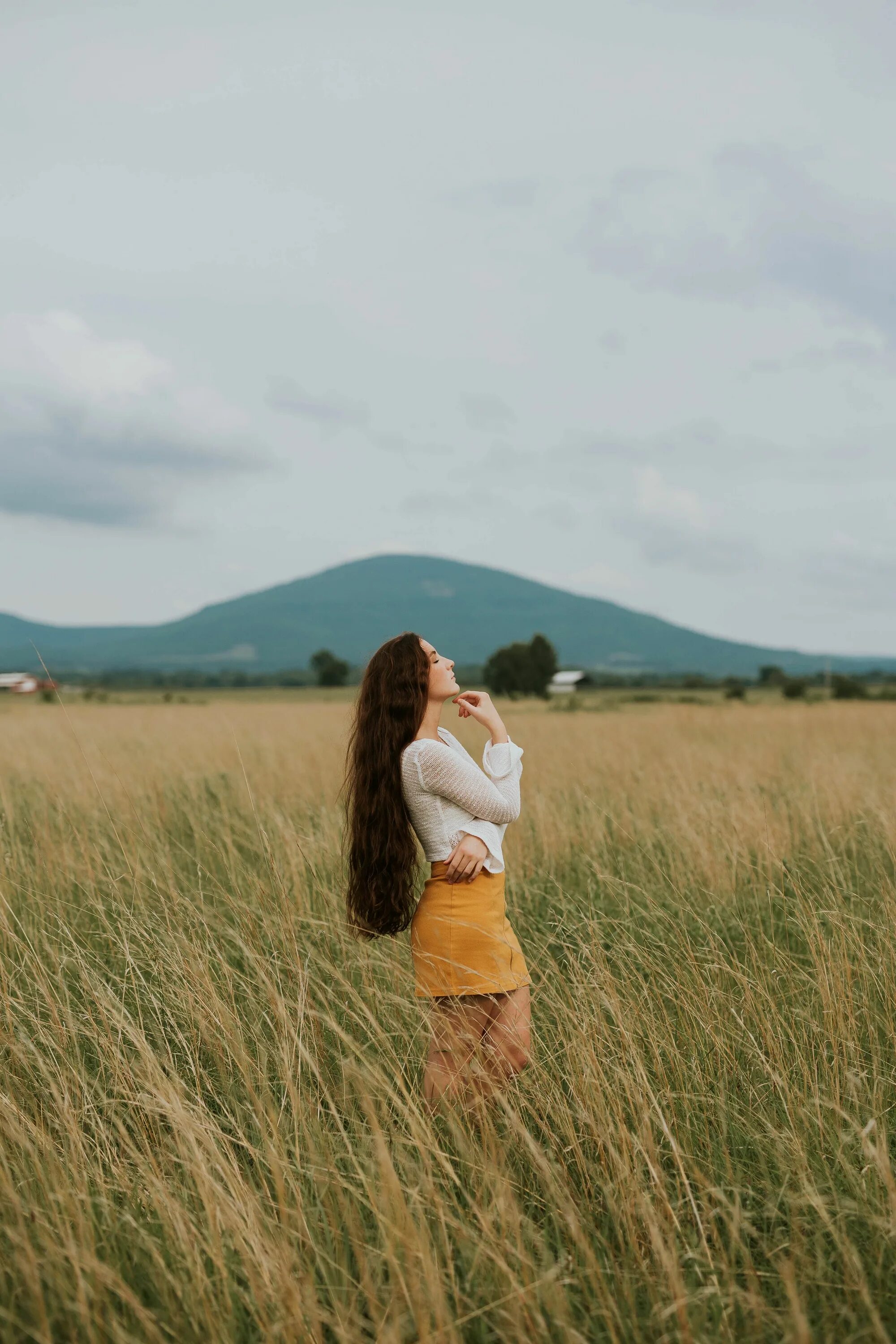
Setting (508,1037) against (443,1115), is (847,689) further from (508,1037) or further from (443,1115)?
(443,1115)

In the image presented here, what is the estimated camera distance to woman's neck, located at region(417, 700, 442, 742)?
116 inches

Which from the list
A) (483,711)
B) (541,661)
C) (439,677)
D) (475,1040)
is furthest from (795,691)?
(475,1040)

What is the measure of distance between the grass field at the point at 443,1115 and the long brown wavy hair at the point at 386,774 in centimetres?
35

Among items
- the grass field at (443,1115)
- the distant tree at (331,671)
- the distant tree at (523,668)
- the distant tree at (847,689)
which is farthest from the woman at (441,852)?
the distant tree at (331,671)

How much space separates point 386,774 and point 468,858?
38 centimetres

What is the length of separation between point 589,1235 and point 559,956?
178 centimetres

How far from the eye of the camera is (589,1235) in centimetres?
210

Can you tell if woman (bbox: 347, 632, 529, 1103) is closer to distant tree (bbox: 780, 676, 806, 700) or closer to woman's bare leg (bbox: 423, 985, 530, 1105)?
woman's bare leg (bbox: 423, 985, 530, 1105)

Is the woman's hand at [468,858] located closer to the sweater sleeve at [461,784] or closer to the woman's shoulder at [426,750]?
the sweater sleeve at [461,784]

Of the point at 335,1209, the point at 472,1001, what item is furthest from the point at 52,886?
the point at 335,1209

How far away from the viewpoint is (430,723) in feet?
9.69

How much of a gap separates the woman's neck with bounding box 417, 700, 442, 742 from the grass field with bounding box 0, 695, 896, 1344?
0.84 metres

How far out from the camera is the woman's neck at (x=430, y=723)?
2.94 m

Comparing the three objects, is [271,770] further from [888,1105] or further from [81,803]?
[888,1105]
